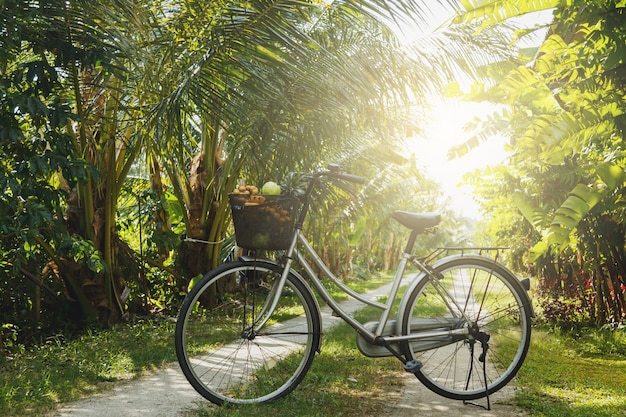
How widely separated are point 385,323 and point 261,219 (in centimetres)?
101

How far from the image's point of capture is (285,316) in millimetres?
5887

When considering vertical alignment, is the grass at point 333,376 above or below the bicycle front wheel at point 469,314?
below

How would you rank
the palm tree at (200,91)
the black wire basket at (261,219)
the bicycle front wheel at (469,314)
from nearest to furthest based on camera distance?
the black wire basket at (261,219)
the bicycle front wheel at (469,314)
the palm tree at (200,91)

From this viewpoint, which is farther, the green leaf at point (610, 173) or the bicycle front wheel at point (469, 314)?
the green leaf at point (610, 173)

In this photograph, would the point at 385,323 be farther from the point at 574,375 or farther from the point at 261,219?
the point at 574,375

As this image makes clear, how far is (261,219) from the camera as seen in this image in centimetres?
Answer: 372

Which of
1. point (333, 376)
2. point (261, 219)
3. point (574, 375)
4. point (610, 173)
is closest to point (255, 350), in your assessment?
point (333, 376)

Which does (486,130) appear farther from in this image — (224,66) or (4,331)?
(4,331)

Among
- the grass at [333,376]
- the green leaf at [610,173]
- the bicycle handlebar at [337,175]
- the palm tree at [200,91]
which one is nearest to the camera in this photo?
the bicycle handlebar at [337,175]

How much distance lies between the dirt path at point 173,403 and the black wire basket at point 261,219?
3.41ft

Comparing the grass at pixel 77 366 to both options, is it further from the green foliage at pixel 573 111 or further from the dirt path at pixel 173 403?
the green foliage at pixel 573 111

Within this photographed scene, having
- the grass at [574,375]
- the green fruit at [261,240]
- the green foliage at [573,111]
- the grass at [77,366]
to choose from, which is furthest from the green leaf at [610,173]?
the grass at [77,366]

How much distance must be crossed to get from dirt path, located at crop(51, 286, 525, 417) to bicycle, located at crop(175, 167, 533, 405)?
0.13m

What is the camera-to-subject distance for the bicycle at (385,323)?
152 inches
